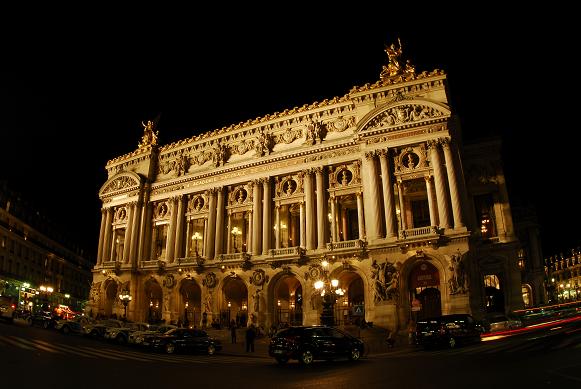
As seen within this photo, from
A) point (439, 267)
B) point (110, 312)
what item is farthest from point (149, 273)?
point (439, 267)

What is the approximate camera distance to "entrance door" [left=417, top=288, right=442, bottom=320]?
1358 inches

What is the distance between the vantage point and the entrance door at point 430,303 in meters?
34.5

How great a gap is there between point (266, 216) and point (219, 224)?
5.62 meters

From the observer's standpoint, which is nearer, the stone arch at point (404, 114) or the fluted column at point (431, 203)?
the fluted column at point (431, 203)

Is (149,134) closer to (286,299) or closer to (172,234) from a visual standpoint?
(172,234)

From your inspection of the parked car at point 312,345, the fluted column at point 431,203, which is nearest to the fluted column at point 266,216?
the fluted column at point 431,203

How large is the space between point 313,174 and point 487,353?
25.6 metres

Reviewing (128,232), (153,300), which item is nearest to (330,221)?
(153,300)

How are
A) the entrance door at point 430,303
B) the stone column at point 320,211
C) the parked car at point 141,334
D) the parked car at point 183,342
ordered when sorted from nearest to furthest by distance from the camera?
the parked car at point 183,342 → the parked car at point 141,334 → the entrance door at point 430,303 → the stone column at point 320,211

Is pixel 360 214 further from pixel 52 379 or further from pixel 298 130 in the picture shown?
pixel 52 379

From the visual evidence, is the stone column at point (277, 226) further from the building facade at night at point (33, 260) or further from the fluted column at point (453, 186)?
the building facade at night at point (33, 260)

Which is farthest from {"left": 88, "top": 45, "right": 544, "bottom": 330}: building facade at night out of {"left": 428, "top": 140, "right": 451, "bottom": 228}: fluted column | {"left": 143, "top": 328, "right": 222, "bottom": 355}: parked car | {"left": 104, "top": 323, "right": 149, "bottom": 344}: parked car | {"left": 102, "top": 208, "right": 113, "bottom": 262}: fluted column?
{"left": 104, "top": 323, "right": 149, "bottom": 344}: parked car

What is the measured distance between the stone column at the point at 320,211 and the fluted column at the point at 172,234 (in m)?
17.3

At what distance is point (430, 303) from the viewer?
114 ft
